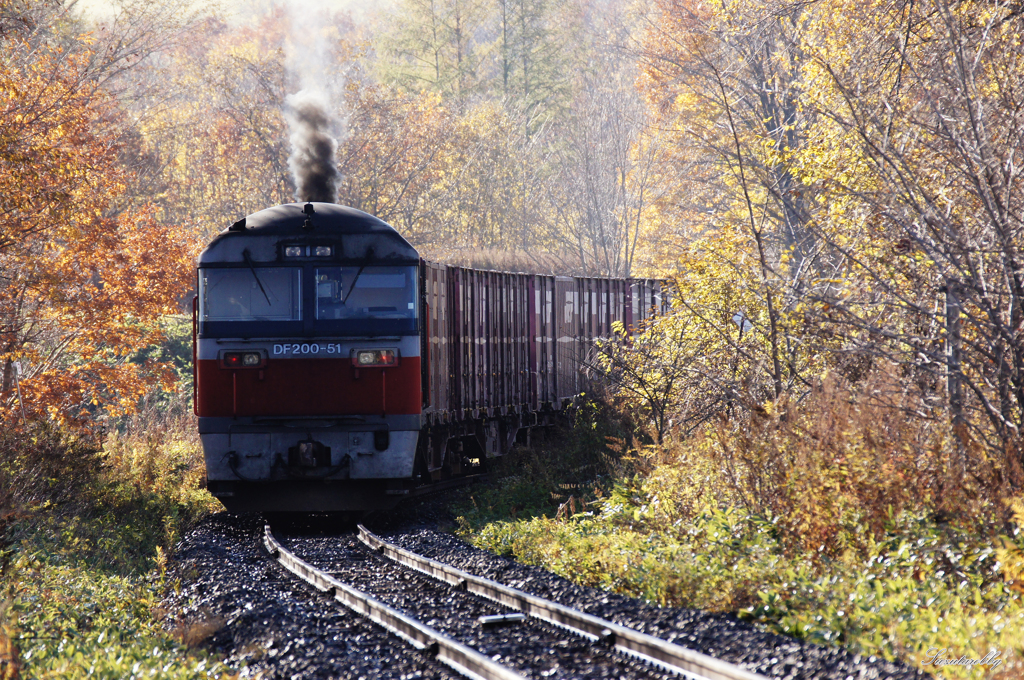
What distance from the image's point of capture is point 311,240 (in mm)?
11305

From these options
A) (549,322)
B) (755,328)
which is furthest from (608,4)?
(755,328)

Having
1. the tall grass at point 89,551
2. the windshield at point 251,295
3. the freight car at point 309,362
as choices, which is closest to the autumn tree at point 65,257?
the tall grass at point 89,551

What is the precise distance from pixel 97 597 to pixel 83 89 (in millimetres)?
11733

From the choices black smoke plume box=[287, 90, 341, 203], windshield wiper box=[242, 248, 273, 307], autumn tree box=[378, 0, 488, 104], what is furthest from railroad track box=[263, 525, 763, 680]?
autumn tree box=[378, 0, 488, 104]

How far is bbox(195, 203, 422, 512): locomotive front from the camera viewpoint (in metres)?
11.2

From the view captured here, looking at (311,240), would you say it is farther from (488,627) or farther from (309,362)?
(488,627)

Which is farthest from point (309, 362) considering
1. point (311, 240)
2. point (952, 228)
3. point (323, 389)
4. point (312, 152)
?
point (312, 152)

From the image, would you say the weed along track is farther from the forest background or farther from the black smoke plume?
the black smoke plume

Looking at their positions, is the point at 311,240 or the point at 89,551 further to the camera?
the point at 311,240

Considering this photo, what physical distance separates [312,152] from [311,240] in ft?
25.9

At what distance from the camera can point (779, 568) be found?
746cm

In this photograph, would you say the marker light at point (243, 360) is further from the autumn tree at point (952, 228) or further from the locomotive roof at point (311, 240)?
the autumn tree at point (952, 228)

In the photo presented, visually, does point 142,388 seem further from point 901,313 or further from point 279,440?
point 901,313

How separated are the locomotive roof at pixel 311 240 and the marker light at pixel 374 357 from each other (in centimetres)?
106
